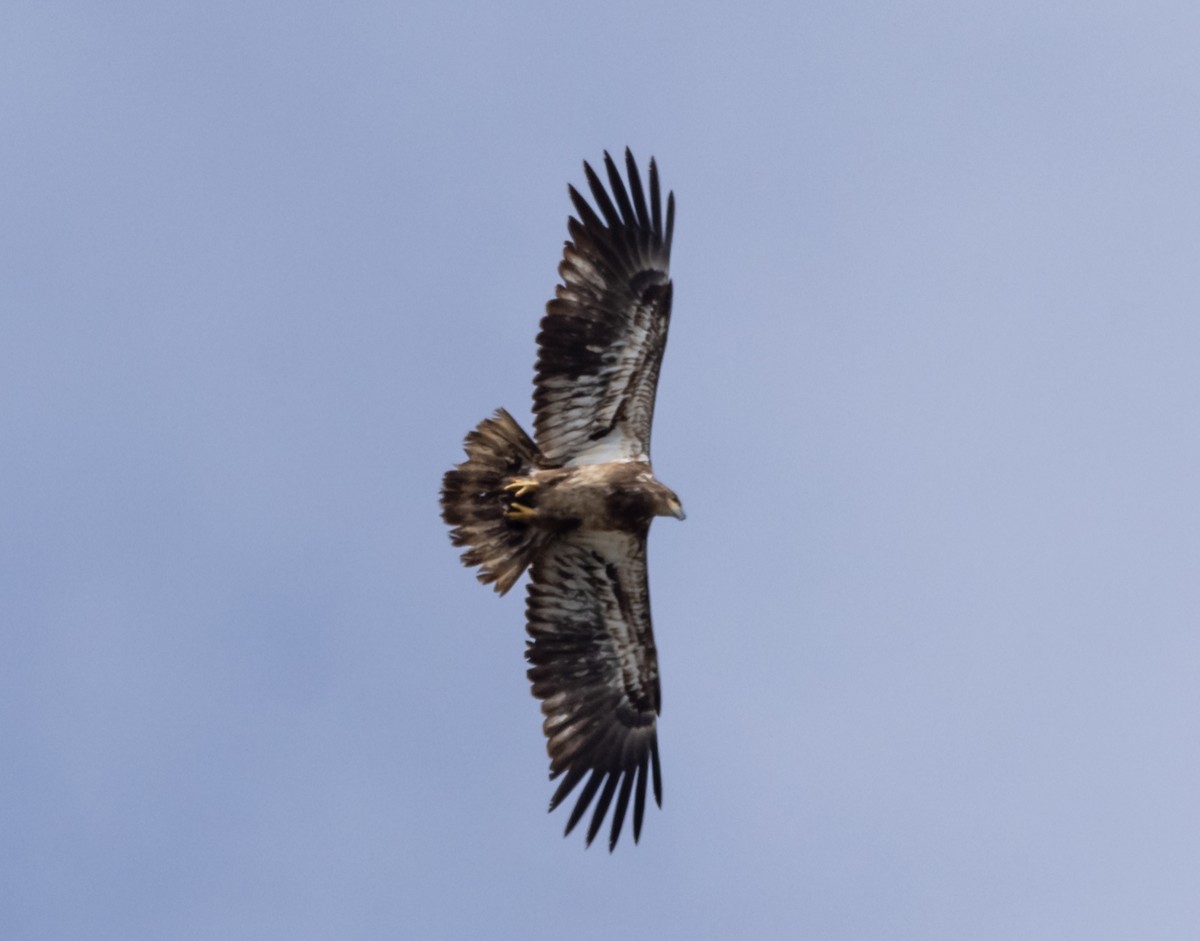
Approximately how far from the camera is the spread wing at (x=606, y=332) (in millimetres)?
17922

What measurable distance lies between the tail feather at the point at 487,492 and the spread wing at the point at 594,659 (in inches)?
18.8

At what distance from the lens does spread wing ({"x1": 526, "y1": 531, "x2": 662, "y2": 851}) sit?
722 inches

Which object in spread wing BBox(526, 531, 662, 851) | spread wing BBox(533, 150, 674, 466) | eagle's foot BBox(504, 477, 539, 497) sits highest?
spread wing BBox(533, 150, 674, 466)

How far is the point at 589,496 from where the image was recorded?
59.0 feet

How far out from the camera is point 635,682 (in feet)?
61.6

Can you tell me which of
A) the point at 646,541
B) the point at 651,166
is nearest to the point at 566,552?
the point at 646,541

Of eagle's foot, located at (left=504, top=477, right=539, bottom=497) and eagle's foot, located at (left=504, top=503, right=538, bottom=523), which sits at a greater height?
eagle's foot, located at (left=504, top=477, right=539, bottom=497)

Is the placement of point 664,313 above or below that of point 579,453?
above

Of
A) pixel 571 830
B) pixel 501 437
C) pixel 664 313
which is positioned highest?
pixel 664 313

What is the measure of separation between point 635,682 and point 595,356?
290cm

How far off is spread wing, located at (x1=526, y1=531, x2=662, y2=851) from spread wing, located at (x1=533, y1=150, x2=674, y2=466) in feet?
2.82

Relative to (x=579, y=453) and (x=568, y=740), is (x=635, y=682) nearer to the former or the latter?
(x=568, y=740)

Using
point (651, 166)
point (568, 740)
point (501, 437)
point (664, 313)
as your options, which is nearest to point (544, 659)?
point (568, 740)

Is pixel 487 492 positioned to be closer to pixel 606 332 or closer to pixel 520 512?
pixel 520 512
